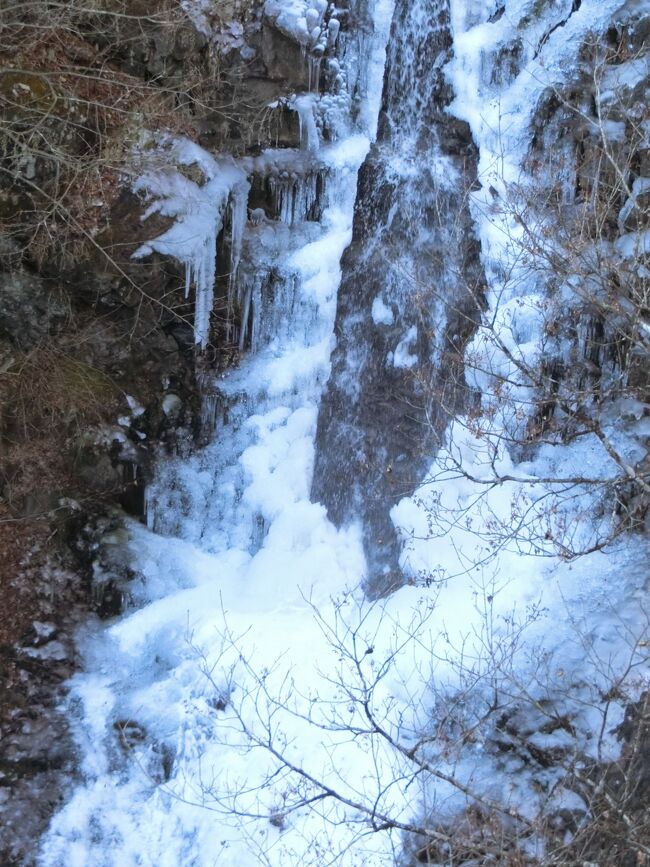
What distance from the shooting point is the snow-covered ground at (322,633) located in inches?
219

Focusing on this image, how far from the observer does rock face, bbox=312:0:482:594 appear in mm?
7480

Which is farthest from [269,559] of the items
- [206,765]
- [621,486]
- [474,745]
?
[621,486]

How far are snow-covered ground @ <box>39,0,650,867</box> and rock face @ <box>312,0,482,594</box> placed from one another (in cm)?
14

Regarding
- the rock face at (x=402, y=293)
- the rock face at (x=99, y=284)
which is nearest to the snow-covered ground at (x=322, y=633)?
the rock face at (x=402, y=293)

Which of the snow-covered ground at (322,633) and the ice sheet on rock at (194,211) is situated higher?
the ice sheet on rock at (194,211)

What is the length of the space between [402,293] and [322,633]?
311cm

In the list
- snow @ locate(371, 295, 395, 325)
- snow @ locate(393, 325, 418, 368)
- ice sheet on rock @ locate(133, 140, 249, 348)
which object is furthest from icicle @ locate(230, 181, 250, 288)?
snow @ locate(393, 325, 418, 368)

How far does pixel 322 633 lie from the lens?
667 centimetres

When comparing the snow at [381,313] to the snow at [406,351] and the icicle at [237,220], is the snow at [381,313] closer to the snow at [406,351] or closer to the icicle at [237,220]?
the snow at [406,351]

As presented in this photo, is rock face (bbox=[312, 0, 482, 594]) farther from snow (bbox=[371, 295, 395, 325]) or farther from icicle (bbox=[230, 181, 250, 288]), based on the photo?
icicle (bbox=[230, 181, 250, 288])

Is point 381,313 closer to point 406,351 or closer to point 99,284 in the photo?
point 406,351

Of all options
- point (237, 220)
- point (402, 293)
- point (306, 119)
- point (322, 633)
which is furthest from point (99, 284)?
point (322, 633)

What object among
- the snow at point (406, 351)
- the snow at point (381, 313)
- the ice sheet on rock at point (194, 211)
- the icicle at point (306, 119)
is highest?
the icicle at point (306, 119)

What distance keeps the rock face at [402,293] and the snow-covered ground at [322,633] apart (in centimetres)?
14
